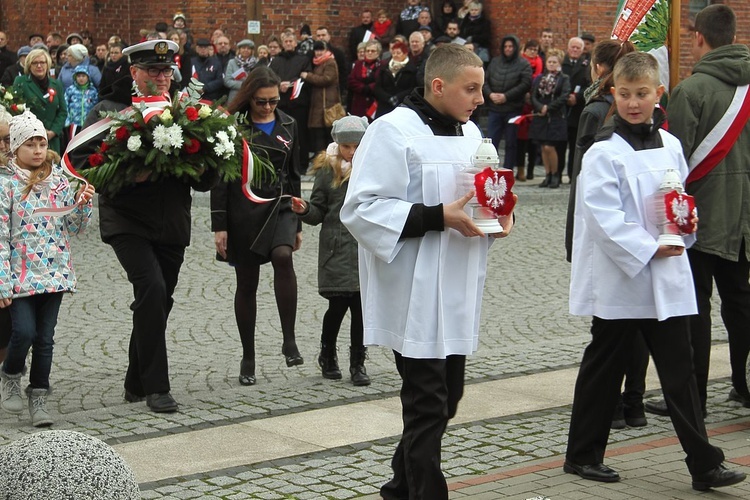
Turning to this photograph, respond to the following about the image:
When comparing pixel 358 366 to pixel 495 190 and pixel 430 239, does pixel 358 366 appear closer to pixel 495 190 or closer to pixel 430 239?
pixel 430 239

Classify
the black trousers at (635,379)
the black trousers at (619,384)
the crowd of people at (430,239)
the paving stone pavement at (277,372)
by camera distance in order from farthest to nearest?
the black trousers at (635,379) → the paving stone pavement at (277,372) → the black trousers at (619,384) → the crowd of people at (430,239)

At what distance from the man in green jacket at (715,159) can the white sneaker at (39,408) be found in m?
3.66

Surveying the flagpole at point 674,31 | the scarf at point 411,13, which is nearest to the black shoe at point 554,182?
the scarf at point 411,13

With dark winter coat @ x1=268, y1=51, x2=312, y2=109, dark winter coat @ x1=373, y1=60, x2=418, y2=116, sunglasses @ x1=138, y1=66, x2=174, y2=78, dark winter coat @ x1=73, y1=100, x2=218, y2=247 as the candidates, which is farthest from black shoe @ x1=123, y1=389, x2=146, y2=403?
dark winter coat @ x1=268, y1=51, x2=312, y2=109

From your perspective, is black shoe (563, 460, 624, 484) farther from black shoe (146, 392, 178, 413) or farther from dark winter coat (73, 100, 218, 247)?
dark winter coat (73, 100, 218, 247)

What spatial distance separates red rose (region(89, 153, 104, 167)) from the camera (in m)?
7.36

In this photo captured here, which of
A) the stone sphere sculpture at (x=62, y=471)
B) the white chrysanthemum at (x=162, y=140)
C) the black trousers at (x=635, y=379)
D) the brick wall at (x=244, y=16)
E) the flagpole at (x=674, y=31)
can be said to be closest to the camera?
the stone sphere sculpture at (x=62, y=471)

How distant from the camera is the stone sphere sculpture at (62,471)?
4605mm

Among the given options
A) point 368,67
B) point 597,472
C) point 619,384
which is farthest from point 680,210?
point 368,67

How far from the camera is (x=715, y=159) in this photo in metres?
7.09

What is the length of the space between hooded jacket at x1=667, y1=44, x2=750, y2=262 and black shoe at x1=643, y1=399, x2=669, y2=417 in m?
0.96

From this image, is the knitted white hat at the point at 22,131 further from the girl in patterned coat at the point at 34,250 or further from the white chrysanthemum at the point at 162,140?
the white chrysanthemum at the point at 162,140

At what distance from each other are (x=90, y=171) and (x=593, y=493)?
11.2ft

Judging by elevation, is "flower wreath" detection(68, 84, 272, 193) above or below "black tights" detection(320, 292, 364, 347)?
above
